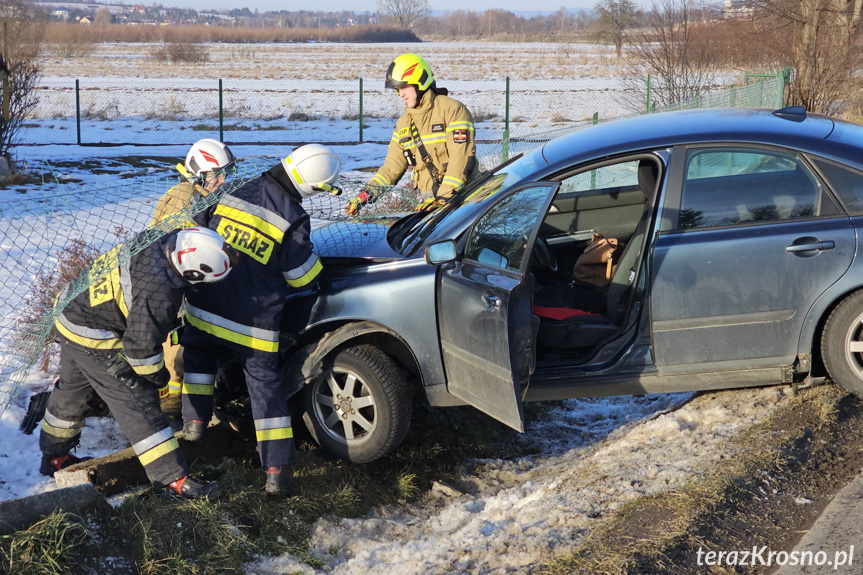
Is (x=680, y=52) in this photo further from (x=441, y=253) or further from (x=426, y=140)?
(x=441, y=253)

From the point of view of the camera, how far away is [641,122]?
465cm

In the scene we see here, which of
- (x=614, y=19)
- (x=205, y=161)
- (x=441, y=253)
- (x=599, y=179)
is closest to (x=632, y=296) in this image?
(x=441, y=253)

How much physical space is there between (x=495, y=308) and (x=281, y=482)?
4.80ft

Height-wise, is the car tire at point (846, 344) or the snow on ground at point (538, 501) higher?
the car tire at point (846, 344)

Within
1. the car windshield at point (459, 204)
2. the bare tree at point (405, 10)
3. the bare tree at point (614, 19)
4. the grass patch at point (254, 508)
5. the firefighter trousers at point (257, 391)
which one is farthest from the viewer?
the bare tree at point (405, 10)

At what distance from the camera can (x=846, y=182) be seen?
13.6 ft

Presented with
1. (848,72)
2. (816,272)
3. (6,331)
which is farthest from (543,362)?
(848,72)

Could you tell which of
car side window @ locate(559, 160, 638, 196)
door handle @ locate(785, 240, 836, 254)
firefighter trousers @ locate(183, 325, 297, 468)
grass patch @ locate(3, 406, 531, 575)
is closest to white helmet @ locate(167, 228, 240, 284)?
firefighter trousers @ locate(183, 325, 297, 468)

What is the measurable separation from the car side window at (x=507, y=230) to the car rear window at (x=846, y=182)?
1481 mm

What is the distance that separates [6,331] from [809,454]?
19.7 ft

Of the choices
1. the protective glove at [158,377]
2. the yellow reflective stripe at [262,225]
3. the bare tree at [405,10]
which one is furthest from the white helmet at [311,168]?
the bare tree at [405,10]

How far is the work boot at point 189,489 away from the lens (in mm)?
3992

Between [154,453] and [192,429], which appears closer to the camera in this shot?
[154,453]

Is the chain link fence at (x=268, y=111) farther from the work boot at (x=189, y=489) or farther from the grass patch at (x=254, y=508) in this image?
the work boot at (x=189, y=489)
